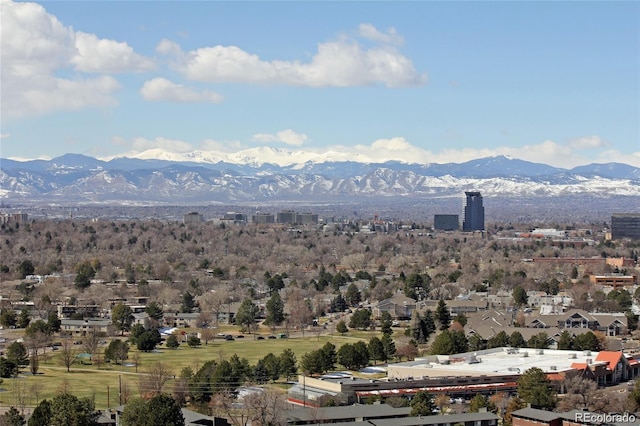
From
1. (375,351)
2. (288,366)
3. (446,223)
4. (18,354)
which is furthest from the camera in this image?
(446,223)

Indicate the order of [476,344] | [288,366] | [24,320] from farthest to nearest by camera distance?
[24,320] → [476,344] → [288,366]

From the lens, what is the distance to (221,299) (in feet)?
184

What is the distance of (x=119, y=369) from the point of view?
3712 centimetres

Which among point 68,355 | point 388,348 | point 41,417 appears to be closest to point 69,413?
point 41,417

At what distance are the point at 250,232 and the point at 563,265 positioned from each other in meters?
39.9

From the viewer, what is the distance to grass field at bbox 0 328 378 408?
3162 centimetres

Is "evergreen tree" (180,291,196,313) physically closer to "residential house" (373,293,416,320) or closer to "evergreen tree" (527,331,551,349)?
"residential house" (373,293,416,320)

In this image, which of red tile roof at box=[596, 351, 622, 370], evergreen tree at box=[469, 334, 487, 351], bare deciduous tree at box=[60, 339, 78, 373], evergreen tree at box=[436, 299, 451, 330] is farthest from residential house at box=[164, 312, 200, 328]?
red tile roof at box=[596, 351, 622, 370]

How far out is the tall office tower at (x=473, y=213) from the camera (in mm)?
133750

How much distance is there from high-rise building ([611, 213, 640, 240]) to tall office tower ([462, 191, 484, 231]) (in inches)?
915

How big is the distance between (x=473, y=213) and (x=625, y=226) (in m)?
26.3

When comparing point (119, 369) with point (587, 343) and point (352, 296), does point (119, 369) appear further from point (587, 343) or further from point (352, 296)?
point (352, 296)

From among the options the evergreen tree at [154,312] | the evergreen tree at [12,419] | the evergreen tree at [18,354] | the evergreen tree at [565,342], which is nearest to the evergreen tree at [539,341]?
the evergreen tree at [565,342]

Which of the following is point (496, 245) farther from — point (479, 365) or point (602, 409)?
point (602, 409)
